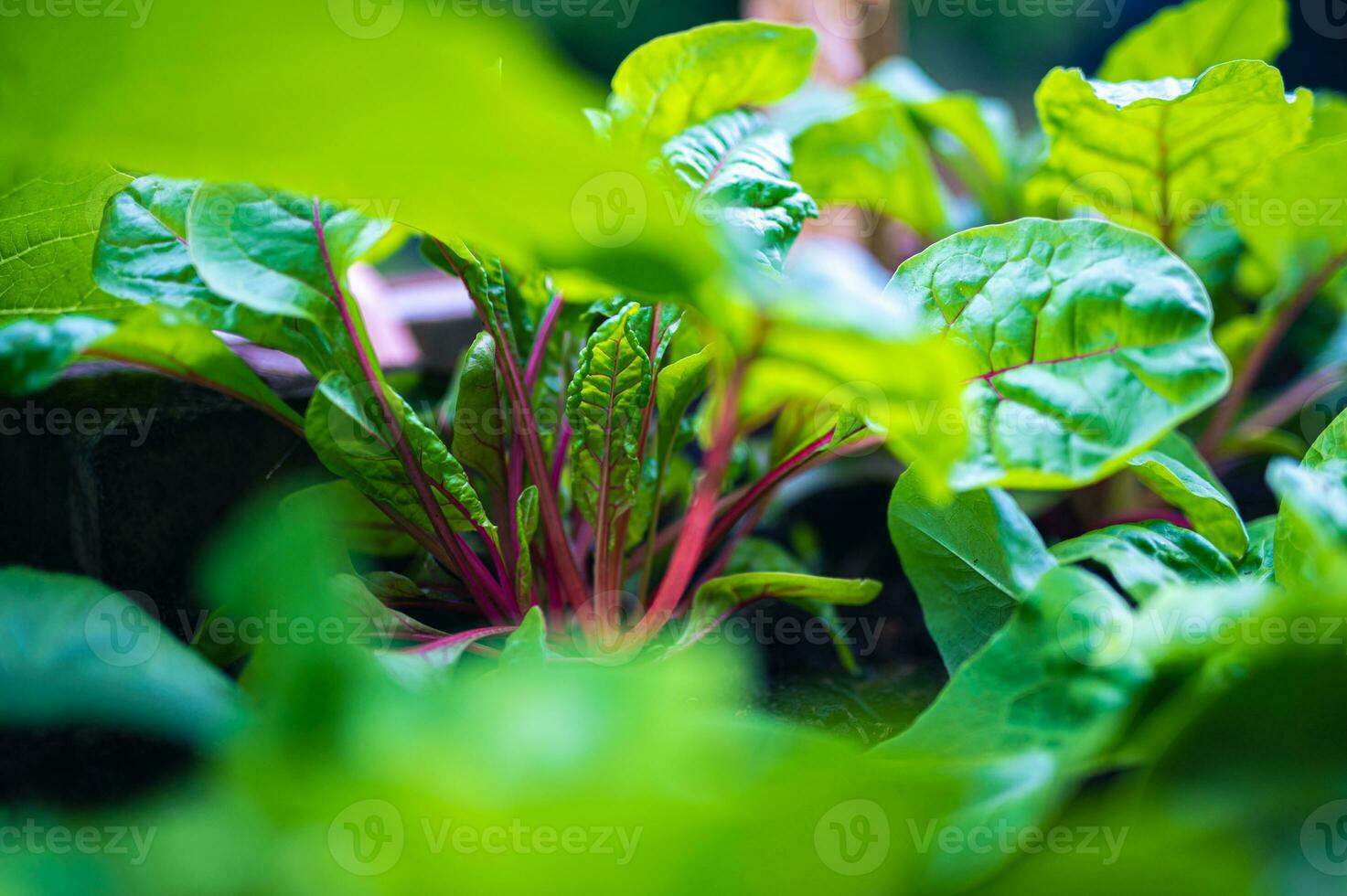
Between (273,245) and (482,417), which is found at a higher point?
(273,245)

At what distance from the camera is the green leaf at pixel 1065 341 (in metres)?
0.38

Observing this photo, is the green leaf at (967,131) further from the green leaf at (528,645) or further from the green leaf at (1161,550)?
the green leaf at (528,645)

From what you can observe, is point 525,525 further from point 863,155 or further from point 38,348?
point 863,155

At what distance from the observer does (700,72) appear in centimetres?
63

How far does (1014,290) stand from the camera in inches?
17.5

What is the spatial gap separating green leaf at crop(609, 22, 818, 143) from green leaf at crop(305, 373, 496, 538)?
0.89 feet

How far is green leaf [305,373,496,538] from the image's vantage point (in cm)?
49

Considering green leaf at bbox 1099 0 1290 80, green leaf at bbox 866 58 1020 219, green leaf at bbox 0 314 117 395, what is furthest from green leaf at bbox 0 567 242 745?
green leaf at bbox 1099 0 1290 80

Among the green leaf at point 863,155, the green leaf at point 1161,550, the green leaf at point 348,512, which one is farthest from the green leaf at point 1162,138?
the green leaf at point 348,512

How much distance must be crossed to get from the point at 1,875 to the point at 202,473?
379 mm

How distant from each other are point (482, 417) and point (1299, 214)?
0.74 metres

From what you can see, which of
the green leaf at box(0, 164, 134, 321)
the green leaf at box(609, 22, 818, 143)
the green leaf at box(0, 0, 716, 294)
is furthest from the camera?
the green leaf at box(609, 22, 818, 143)

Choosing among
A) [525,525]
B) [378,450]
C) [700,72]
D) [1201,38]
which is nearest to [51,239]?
[378,450]

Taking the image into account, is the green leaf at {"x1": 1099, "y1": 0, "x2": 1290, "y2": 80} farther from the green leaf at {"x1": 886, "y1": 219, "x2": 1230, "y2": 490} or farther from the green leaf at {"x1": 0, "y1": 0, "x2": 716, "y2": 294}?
the green leaf at {"x1": 0, "y1": 0, "x2": 716, "y2": 294}
